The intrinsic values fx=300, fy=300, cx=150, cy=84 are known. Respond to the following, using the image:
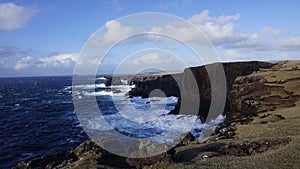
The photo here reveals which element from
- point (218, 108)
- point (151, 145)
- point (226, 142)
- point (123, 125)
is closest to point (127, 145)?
point (151, 145)

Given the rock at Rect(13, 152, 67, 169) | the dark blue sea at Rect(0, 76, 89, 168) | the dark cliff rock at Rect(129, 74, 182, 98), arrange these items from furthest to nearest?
the dark cliff rock at Rect(129, 74, 182, 98), the dark blue sea at Rect(0, 76, 89, 168), the rock at Rect(13, 152, 67, 169)

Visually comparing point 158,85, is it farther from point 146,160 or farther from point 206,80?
point 146,160

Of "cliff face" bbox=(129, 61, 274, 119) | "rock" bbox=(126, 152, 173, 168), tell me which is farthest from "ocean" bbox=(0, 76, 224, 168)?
"rock" bbox=(126, 152, 173, 168)

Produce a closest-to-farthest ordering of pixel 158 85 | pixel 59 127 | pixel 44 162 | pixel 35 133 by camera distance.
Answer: pixel 44 162 → pixel 35 133 → pixel 59 127 → pixel 158 85

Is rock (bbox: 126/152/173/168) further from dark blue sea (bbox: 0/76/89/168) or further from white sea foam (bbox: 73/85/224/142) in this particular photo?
dark blue sea (bbox: 0/76/89/168)

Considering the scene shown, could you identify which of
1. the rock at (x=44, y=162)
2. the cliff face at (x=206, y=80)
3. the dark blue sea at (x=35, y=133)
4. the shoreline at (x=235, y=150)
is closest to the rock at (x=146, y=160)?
the shoreline at (x=235, y=150)

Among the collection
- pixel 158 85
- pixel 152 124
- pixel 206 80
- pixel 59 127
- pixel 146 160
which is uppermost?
pixel 206 80

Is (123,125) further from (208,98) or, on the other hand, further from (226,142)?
(226,142)

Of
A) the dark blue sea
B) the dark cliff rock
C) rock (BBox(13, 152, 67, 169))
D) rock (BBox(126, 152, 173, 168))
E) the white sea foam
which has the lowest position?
the dark blue sea

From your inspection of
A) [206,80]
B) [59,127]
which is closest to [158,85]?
[206,80]

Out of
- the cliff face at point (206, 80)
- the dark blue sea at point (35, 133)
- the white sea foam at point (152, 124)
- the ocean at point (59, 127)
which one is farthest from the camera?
the cliff face at point (206, 80)

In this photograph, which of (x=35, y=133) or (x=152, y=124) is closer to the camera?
(x=35, y=133)

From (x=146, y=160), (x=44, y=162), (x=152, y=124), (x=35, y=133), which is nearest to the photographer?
(x=146, y=160)

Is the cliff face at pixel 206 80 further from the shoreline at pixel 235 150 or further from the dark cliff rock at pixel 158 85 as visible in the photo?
the dark cliff rock at pixel 158 85
